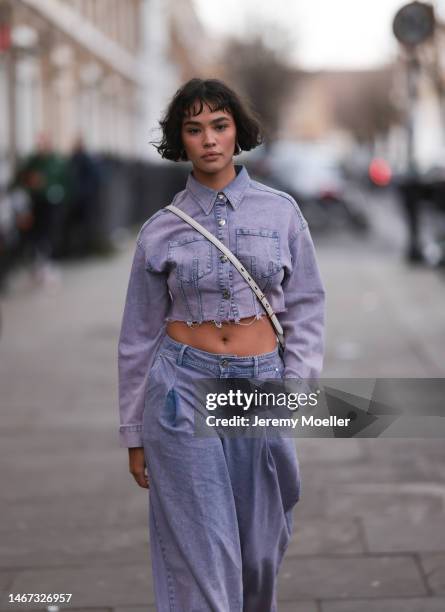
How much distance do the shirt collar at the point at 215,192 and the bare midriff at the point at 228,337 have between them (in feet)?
0.99

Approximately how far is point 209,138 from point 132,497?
2.83m

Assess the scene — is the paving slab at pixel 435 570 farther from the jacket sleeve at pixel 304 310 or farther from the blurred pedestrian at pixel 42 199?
the blurred pedestrian at pixel 42 199

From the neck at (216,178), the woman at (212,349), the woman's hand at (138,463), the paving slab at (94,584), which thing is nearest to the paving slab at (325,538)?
the paving slab at (94,584)

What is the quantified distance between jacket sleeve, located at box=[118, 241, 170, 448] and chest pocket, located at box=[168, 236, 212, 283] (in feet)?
0.31

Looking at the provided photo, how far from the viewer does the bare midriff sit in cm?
318

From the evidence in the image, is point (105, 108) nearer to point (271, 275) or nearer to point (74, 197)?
point (74, 197)

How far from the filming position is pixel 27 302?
13141mm

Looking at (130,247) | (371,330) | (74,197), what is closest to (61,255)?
(74,197)

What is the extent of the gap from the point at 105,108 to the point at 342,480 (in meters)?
25.5

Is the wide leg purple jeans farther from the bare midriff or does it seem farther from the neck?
the neck

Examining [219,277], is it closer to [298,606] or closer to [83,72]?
[298,606]

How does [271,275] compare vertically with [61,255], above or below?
above

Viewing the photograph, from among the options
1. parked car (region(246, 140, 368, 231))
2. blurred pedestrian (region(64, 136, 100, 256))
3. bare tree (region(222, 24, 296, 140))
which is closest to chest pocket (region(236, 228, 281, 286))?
blurred pedestrian (region(64, 136, 100, 256))

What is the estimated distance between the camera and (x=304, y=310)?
130 inches
